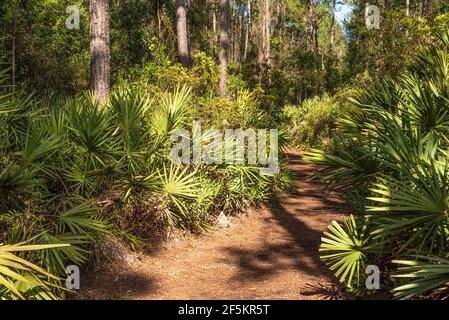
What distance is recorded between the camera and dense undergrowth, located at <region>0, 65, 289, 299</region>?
5.20m

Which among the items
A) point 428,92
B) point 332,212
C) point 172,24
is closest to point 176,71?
point 332,212

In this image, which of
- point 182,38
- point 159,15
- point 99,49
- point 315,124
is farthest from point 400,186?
point 159,15

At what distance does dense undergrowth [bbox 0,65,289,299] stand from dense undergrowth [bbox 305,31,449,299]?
8.73ft

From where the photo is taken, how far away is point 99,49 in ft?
31.1

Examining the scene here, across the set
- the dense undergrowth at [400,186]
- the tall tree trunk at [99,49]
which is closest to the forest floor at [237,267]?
the dense undergrowth at [400,186]

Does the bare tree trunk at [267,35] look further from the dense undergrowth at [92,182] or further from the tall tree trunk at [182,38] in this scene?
the dense undergrowth at [92,182]

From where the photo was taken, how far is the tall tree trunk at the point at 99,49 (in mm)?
9422

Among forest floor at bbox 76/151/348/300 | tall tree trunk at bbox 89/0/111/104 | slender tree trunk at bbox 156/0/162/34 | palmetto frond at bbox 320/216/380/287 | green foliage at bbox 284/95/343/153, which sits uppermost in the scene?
slender tree trunk at bbox 156/0/162/34

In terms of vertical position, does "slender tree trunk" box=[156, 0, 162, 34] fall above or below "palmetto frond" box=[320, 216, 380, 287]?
above

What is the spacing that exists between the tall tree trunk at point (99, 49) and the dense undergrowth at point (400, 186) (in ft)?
16.0

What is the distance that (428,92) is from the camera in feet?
18.4

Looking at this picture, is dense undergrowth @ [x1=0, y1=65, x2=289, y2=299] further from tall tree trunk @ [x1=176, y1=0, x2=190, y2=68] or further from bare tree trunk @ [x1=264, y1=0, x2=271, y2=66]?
bare tree trunk @ [x1=264, y1=0, x2=271, y2=66]

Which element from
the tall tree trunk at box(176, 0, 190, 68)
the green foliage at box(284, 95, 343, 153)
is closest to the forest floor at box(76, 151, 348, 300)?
the tall tree trunk at box(176, 0, 190, 68)

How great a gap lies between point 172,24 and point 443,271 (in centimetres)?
2057
